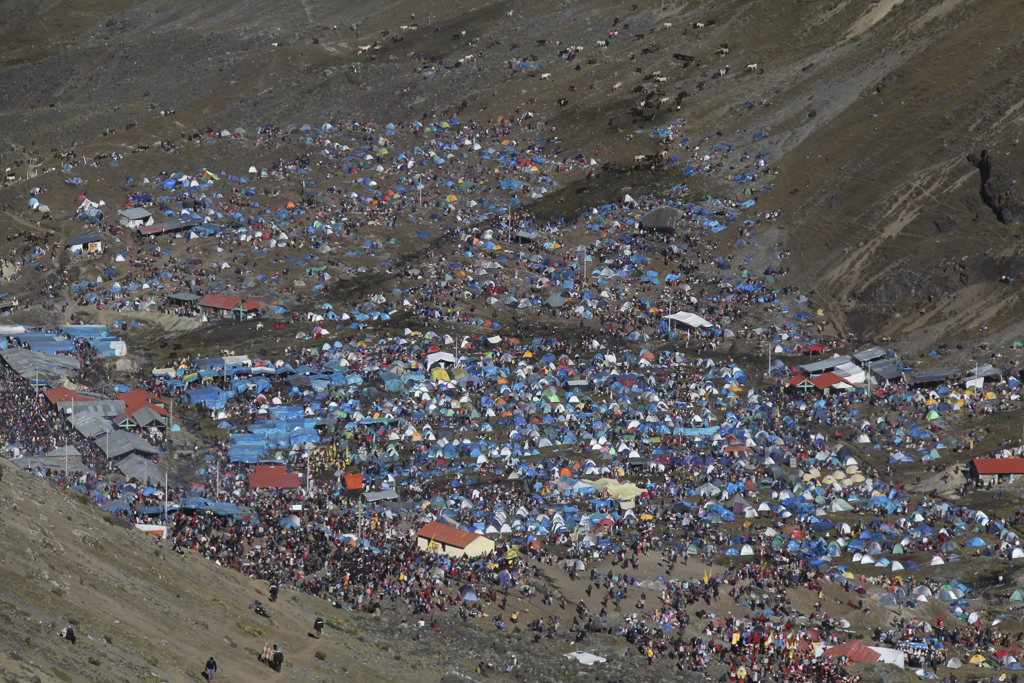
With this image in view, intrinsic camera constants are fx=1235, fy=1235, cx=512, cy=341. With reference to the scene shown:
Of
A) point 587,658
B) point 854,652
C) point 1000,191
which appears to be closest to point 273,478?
point 587,658

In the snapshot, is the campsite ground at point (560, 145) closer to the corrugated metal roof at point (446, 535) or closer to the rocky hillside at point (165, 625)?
the rocky hillside at point (165, 625)

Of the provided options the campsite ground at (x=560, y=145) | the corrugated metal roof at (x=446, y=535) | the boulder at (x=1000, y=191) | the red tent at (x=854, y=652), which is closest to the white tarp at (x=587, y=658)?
the campsite ground at (x=560, y=145)

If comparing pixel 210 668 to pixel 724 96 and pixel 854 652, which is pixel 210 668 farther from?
pixel 724 96

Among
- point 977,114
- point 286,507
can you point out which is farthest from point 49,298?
point 977,114

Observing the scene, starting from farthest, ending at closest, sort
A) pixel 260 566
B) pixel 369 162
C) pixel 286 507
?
1. pixel 369 162
2. pixel 286 507
3. pixel 260 566

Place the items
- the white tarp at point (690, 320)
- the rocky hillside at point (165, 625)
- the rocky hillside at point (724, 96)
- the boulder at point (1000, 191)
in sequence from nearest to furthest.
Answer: the rocky hillside at point (165, 625), the white tarp at point (690, 320), the rocky hillside at point (724, 96), the boulder at point (1000, 191)

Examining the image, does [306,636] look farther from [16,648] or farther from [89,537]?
[16,648]

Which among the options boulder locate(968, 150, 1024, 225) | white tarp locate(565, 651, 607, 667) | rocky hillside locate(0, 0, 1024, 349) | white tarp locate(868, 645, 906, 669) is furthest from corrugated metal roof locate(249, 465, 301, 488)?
boulder locate(968, 150, 1024, 225)

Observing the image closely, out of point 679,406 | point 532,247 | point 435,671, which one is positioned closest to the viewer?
point 435,671
